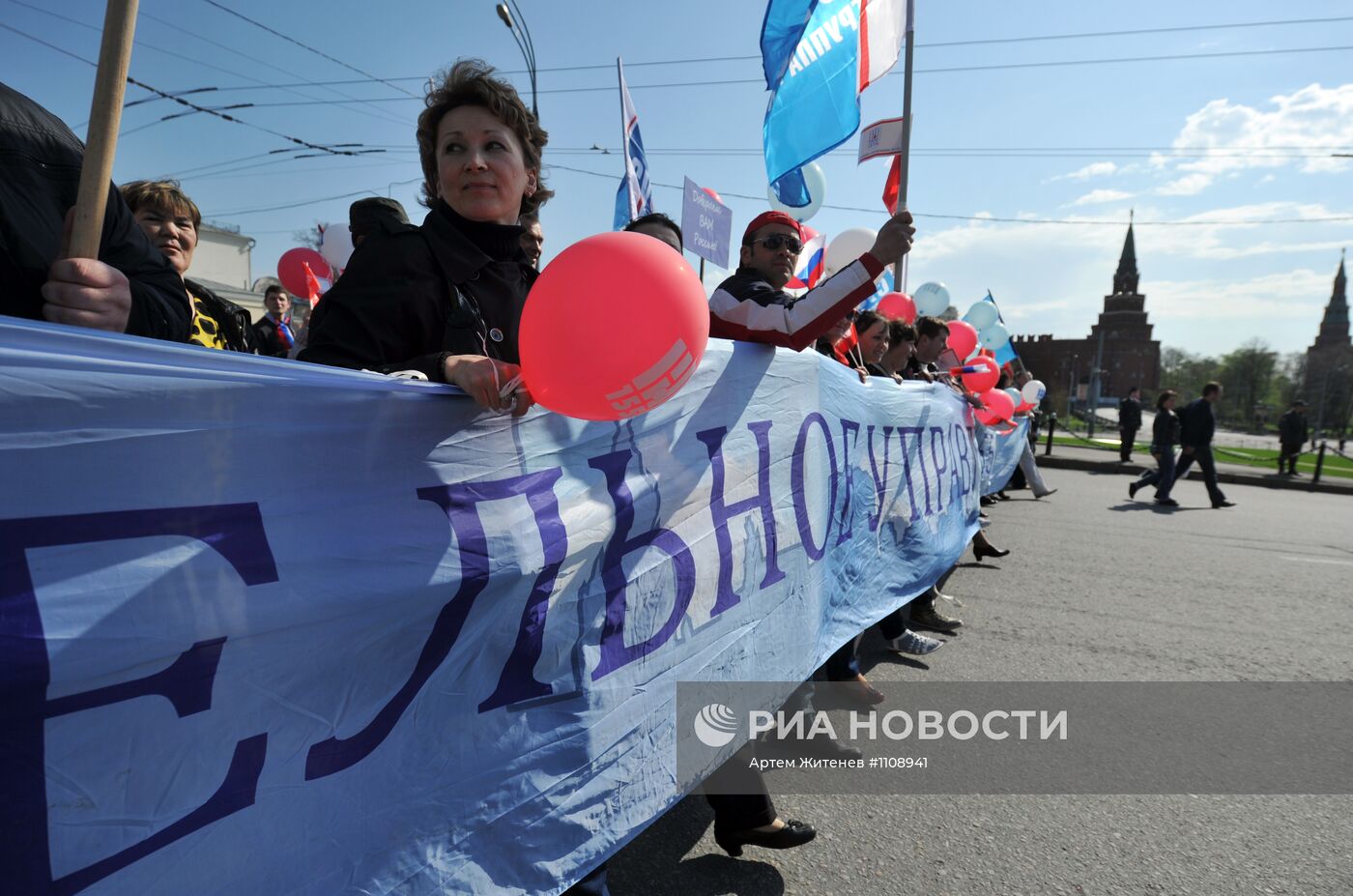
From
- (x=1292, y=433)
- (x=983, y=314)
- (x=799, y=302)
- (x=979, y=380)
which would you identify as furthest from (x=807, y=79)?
(x=1292, y=433)

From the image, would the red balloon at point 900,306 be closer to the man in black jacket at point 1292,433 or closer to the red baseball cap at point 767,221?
the red baseball cap at point 767,221

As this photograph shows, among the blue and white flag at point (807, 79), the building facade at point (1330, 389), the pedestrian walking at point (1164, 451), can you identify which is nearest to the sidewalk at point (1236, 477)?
the pedestrian walking at point (1164, 451)

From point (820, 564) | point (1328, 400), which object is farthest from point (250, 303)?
point (1328, 400)

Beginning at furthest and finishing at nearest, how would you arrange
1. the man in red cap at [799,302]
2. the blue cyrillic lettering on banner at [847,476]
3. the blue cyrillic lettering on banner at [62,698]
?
1. the blue cyrillic lettering on banner at [847,476]
2. the man in red cap at [799,302]
3. the blue cyrillic lettering on banner at [62,698]

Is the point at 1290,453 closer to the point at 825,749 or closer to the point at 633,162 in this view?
the point at 633,162

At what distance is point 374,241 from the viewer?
1610 millimetres

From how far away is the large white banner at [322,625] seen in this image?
979 millimetres

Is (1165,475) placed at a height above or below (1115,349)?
below

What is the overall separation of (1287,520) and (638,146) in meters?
9.85

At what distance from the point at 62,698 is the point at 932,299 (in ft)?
34.9

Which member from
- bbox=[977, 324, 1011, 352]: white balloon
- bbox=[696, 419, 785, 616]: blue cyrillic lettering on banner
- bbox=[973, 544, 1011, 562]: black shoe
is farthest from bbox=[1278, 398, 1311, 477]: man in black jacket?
bbox=[696, 419, 785, 616]: blue cyrillic lettering on banner

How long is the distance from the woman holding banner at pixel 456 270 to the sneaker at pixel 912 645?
3.27 meters

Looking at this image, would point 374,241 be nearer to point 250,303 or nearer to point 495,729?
point 495,729

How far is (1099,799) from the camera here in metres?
2.69
